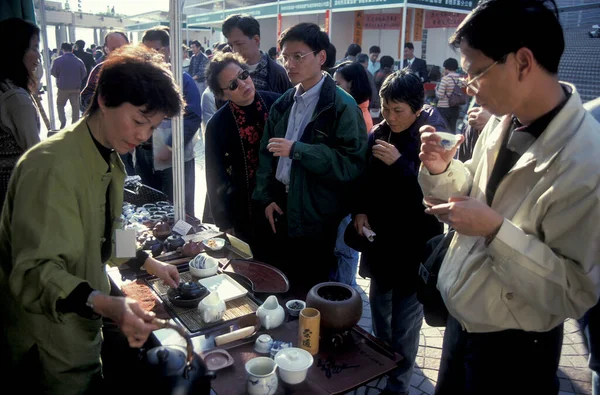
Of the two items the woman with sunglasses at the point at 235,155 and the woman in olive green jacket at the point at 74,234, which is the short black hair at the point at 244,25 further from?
the woman in olive green jacket at the point at 74,234

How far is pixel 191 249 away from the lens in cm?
249

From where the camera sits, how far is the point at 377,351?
1699mm

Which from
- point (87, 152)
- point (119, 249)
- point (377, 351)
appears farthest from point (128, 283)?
point (377, 351)

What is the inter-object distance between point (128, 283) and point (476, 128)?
2.03m

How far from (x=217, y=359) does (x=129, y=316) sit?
50 centimetres

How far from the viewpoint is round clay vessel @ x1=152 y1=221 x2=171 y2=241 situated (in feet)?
8.98

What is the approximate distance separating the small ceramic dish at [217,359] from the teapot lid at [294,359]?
0.60 feet

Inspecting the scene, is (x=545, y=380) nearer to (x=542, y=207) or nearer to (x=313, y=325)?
(x=542, y=207)

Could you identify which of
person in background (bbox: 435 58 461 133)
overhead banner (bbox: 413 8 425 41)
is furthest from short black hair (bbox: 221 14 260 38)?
overhead banner (bbox: 413 8 425 41)

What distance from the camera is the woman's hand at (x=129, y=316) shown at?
1203 millimetres

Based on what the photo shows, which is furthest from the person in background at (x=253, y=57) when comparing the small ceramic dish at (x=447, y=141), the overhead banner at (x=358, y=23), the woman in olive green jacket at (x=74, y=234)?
the overhead banner at (x=358, y=23)

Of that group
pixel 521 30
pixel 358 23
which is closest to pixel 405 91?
pixel 521 30

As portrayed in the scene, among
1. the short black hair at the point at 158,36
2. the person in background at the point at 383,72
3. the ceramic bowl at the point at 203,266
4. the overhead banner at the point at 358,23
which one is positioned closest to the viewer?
the ceramic bowl at the point at 203,266

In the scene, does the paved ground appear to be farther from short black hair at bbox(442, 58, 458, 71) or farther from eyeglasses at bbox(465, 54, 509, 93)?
short black hair at bbox(442, 58, 458, 71)
